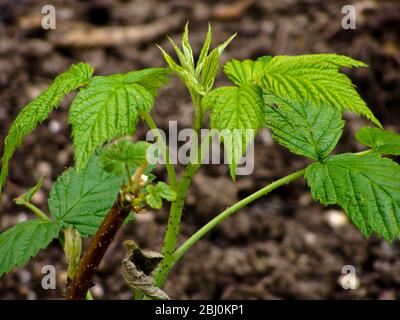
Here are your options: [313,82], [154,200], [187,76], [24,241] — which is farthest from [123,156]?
[24,241]

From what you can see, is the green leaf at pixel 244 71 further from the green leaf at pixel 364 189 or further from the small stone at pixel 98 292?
the small stone at pixel 98 292

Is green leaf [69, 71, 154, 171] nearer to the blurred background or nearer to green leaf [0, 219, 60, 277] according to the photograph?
green leaf [0, 219, 60, 277]

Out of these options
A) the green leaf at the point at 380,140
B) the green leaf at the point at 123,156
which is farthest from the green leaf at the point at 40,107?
the green leaf at the point at 380,140

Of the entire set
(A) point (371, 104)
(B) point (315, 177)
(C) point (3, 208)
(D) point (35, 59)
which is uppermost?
(D) point (35, 59)

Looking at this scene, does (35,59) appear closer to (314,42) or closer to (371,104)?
(314,42)

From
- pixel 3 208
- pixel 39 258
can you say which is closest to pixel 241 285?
pixel 39 258

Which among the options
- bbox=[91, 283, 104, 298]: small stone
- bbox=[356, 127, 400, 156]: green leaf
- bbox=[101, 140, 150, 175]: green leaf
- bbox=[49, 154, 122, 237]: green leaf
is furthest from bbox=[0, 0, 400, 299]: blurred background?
bbox=[101, 140, 150, 175]: green leaf

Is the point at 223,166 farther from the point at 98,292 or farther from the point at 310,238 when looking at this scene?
the point at 98,292
